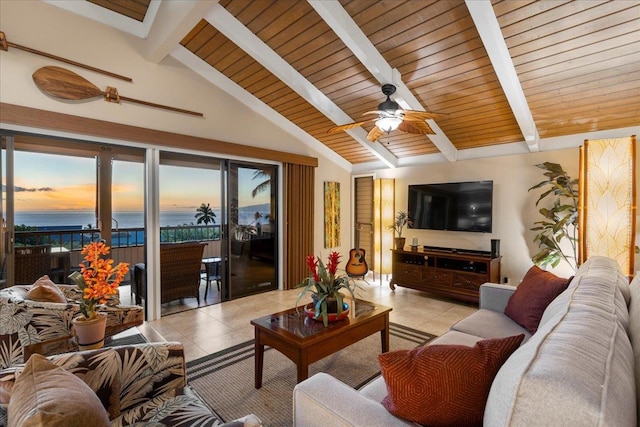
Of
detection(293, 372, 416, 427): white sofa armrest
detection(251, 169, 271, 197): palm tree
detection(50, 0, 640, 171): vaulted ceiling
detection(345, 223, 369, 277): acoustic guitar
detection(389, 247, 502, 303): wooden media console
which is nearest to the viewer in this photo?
detection(293, 372, 416, 427): white sofa armrest

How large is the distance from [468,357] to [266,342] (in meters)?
1.62

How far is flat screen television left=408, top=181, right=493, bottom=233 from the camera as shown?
4.54 metres

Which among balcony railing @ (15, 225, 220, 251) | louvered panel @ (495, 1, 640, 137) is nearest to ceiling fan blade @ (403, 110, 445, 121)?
louvered panel @ (495, 1, 640, 137)

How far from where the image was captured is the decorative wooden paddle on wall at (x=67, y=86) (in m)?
3.05

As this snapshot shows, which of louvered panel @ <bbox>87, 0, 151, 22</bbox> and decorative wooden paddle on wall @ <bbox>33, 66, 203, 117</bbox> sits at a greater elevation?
louvered panel @ <bbox>87, 0, 151, 22</bbox>

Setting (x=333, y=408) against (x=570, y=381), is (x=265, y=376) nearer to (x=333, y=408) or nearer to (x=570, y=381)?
(x=333, y=408)

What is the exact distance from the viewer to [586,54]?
9.04 feet

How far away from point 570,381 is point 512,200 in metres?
4.37

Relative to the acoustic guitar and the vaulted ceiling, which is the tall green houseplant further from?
the acoustic guitar

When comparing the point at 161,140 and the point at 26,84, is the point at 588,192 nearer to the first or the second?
the point at 161,140

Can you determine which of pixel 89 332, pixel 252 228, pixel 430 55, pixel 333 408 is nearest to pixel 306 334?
Result: pixel 333 408

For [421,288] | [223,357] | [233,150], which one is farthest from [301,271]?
[223,357]

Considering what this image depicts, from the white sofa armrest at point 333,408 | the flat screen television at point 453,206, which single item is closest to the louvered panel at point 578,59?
the flat screen television at point 453,206

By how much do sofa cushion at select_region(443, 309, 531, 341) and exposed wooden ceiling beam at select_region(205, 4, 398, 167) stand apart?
3.11 metres
